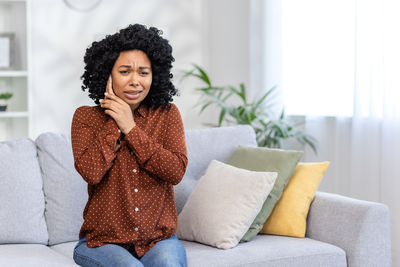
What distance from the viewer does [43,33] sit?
463 centimetres

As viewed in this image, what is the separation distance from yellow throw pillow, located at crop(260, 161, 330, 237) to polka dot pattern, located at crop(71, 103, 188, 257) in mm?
607

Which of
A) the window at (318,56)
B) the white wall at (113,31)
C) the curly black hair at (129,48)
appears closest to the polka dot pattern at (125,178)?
the curly black hair at (129,48)

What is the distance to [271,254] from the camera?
2.23 meters

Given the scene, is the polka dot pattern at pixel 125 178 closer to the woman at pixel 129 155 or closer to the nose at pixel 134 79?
the woman at pixel 129 155

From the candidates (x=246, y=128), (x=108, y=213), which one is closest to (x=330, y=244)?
(x=246, y=128)

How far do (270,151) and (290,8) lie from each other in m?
1.74

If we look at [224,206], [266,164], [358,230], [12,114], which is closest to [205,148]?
[266,164]

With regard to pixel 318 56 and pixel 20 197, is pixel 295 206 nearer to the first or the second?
pixel 20 197

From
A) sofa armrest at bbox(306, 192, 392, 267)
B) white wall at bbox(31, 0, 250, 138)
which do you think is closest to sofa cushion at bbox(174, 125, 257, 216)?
sofa armrest at bbox(306, 192, 392, 267)

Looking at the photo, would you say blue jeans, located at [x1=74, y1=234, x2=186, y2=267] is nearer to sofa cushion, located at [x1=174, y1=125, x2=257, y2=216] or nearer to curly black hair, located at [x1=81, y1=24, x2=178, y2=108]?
curly black hair, located at [x1=81, y1=24, x2=178, y2=108]

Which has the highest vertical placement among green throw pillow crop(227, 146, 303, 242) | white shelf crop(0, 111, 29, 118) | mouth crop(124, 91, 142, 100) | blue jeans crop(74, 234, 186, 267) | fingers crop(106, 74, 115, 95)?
fingers crop(106, 74, 115, 95)

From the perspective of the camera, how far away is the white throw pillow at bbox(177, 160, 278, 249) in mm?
2297

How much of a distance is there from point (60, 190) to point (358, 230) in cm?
117

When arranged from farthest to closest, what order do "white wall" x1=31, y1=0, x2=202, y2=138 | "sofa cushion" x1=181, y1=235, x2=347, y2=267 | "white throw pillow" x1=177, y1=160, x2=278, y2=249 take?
1. "white wall" x1=31, y1=0, x2=202, y2=138
2. "white throw pillow" x1=177, y1=160, x2=278, y2=249
3. "sofa cushion" x1=181, y1=235, x2=347, y2=267
